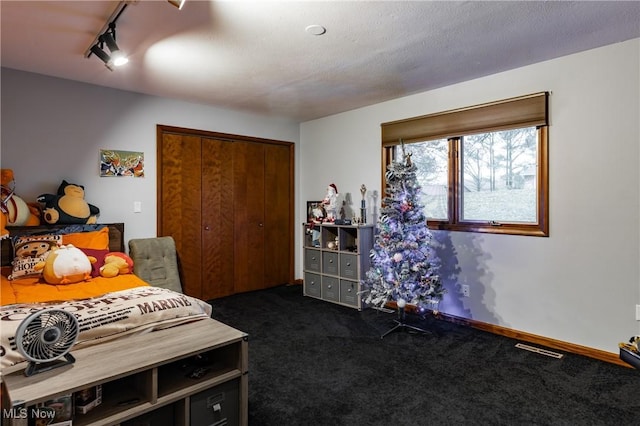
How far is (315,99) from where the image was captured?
4.26 metres

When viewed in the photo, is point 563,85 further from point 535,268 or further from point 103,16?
point 103,16

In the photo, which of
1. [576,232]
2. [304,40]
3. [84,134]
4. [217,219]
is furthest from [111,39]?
[576,232]

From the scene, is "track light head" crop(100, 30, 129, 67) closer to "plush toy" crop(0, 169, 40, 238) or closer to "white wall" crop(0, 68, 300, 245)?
"white wall" crop(0, 68, 300, 245)

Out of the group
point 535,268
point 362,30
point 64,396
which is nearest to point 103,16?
point 362,30

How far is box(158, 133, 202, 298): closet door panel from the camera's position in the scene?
4.25 meters

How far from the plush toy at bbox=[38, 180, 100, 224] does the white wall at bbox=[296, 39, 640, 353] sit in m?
3.73

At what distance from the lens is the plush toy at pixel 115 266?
3.09 m

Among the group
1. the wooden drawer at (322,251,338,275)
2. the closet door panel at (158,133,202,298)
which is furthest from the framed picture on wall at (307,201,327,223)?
the closet door panel at (158,133,202,298)

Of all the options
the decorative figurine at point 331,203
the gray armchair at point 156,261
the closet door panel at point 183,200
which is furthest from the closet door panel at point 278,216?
the gray armchair at point 156,261

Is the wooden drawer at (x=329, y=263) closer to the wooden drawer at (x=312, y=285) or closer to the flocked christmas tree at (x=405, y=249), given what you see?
the wooden drawer at (x=312, y=285)

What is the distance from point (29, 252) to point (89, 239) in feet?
1.59

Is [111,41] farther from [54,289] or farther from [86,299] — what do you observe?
[54,289]

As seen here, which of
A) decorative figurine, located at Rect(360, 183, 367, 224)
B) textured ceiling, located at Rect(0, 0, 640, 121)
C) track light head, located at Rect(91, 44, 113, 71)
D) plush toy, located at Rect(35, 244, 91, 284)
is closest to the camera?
textured ceiling, located at Rect(0, 0, 640, 121)

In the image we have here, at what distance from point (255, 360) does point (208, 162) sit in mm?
2673
